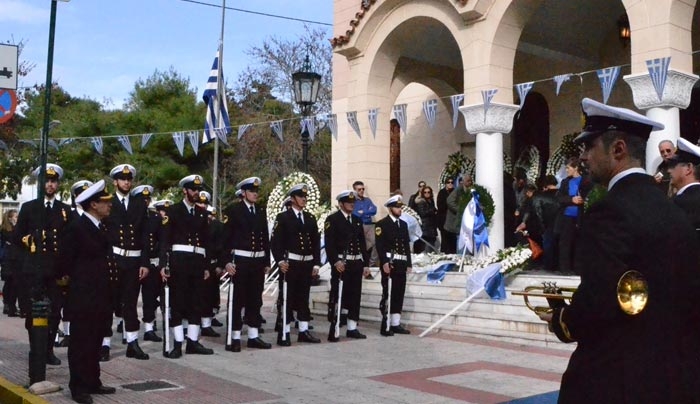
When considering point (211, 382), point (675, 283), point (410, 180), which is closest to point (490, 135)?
point (410, 180)

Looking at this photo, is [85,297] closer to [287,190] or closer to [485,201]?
[485,201]

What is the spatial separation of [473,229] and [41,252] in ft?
26.5

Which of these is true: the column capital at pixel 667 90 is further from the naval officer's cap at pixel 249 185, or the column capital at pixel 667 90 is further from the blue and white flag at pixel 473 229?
the naval officer's cap at pixel 249 185

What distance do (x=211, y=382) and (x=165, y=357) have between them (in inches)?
74.5

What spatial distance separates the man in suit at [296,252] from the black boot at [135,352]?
201 cm

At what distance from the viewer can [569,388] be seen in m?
3.04

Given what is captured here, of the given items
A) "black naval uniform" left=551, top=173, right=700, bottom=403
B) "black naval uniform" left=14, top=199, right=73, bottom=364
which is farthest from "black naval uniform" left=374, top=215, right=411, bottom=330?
"black naval uniform" left=551, top=173, right=700, bottom=403

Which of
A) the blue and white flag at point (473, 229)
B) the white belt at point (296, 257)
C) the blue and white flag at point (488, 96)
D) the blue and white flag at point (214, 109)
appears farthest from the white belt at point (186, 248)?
the blue and white flag at point (214, 109)

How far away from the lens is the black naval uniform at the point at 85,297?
275 inches

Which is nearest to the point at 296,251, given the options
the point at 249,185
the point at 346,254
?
the point at 346,254

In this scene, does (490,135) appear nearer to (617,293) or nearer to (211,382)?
(211,382)

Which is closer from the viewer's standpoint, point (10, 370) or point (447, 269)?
point (10, 370)

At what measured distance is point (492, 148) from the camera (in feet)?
48.7

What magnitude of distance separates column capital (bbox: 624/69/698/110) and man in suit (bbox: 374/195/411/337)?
4264mm
